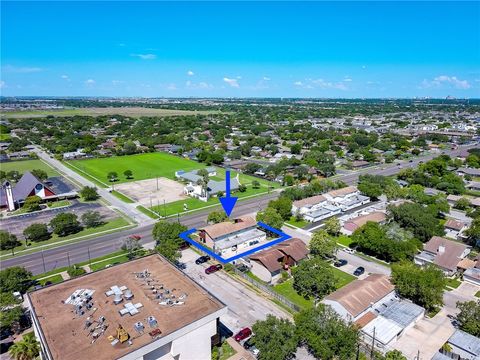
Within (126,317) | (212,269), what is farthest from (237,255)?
(126,317)

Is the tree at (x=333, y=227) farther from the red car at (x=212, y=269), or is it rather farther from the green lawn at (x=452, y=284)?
the red car at (x=212, y=269)

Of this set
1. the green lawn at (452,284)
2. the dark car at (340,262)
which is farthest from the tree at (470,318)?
the dark car at (340,262)

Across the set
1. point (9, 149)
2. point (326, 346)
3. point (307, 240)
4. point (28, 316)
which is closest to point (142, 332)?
point (326, 346)

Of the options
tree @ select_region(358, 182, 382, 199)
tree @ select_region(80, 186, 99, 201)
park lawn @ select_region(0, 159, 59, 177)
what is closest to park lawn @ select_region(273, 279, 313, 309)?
tree @ select_region(358, 182, 382, 199)

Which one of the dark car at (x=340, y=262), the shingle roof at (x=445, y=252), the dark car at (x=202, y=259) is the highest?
the shingle roof at (x=445, y=252)

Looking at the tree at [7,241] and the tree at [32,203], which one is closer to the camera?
the tree at [7,241]

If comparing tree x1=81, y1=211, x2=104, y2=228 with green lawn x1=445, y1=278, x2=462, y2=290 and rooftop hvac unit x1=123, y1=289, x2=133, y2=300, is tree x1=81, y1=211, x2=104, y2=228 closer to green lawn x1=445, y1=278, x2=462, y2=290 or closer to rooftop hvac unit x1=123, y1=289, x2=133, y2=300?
A: rooftop hvac unit x1=123, y1=289, x2=133, y2=300
